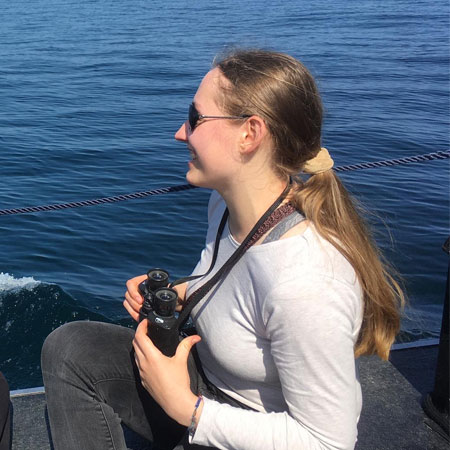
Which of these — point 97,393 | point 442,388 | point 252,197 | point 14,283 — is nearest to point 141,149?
point 14,283

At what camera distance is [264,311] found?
1.41 metres

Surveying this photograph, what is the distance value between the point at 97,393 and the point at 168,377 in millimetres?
345

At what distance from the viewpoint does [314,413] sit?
54.6 inches

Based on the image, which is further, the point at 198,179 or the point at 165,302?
Answer: the point at 198,179

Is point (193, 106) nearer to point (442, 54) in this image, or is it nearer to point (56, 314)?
point (56, 314)

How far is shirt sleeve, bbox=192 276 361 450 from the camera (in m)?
1.34

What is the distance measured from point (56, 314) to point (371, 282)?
3.89 m

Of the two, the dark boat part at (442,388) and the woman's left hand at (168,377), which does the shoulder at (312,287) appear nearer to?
the woman's left hand at (168,377)

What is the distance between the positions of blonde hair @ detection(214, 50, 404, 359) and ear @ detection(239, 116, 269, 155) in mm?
14

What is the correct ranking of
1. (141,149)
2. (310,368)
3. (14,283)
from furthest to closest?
(141,149)
(14,283)
(310,368)

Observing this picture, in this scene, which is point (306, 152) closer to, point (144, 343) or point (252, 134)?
point (252, 134)

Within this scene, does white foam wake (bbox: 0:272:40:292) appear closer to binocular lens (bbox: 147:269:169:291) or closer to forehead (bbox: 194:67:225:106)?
binocular lens (bbox: 147:269:169:291)

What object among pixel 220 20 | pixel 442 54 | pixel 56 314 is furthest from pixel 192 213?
pixel 220 20

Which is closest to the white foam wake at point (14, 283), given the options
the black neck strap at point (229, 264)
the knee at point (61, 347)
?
the knee at point (61, 347)
